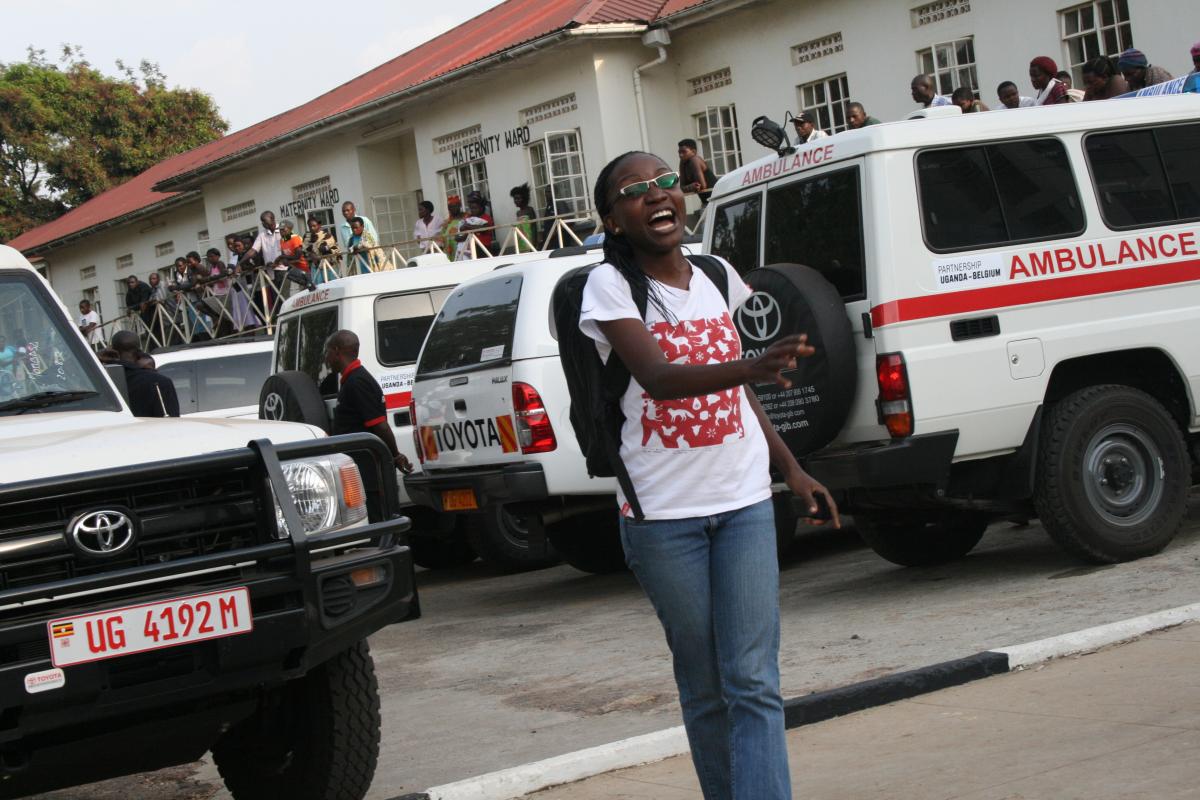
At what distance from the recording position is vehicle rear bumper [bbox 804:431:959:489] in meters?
7.20

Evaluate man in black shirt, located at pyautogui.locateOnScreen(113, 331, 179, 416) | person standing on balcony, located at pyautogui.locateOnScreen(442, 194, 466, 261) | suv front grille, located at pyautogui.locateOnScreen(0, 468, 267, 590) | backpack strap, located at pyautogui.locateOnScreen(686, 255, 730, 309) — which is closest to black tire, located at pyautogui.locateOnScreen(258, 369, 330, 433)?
man in black shirt, located at pyautogui.locateOnScreen(113, 331, 179, 416)

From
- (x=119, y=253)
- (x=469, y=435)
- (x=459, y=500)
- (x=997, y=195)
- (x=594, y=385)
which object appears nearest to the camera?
(x=594, y=385)

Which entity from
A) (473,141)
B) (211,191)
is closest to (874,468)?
(473,141)

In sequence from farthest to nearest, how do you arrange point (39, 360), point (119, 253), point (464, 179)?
point (119, 253) < point (464, 179) < point (39, 360)

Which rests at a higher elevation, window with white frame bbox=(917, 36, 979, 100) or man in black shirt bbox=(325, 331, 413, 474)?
window with white frame bbox=(917, 36, 979, 100)

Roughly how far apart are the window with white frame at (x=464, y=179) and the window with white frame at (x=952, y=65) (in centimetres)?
954

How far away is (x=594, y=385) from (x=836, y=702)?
2.24 metres

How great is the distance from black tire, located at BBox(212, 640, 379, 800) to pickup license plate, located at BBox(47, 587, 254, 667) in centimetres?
67

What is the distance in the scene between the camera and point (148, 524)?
4.18 m

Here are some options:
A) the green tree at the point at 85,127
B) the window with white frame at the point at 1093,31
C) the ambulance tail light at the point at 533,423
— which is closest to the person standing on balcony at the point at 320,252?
the window with white frame at the point at 1093,31

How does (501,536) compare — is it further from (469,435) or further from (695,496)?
(695,496)

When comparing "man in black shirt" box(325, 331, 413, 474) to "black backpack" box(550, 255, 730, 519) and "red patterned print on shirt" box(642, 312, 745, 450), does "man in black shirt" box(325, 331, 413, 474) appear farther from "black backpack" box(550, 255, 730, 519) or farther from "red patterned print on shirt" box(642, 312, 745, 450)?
"red patterned print on shirt" box(642, 312, 745, 450)

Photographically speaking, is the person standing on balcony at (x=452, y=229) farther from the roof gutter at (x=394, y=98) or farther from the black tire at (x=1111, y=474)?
the black tire at (x=1111, y=474)

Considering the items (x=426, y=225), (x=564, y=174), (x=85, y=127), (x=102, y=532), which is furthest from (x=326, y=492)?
(x=85, y=127)
